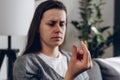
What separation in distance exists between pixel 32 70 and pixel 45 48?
133 millimetres

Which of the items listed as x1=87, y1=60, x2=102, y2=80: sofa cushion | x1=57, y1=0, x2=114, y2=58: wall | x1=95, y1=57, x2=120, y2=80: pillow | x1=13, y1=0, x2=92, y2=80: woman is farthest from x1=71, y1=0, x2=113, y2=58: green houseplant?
x1=13, y1=0, x2=92, y2=80: woman

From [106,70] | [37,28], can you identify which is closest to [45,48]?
[37,28]

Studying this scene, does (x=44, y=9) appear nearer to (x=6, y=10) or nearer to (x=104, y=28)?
(x=6, y=10)

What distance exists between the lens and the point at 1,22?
173 cm

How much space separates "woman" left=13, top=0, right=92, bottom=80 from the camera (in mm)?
1298

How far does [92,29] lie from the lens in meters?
3.30

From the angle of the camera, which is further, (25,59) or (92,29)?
(92,29)

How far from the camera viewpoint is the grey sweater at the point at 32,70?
1.29m

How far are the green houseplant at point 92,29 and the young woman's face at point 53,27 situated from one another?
198 cm

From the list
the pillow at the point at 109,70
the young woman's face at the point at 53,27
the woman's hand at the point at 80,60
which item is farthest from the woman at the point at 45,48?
the pillow at the point at 109,70

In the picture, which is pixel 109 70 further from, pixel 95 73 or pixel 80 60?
pixel 80 60

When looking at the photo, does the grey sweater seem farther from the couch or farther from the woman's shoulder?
the couch

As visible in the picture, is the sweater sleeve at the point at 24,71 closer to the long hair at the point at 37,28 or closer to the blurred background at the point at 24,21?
the long hair at the point at 37,28

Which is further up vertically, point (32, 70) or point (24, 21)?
point (24, 21)
